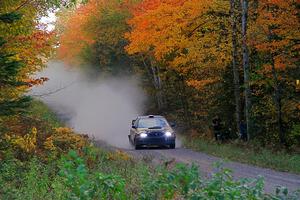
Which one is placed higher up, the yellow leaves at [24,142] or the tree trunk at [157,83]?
the tree trunk at [157,83]

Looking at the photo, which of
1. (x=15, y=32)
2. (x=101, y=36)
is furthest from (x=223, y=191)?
(x=101, y=36)

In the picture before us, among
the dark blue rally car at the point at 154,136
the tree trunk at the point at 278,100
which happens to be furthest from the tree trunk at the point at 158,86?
the tree trunk at the point at 278,100

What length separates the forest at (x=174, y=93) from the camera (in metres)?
7.68

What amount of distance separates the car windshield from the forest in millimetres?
2591

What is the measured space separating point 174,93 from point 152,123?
14.8 m

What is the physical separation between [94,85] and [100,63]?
23.3ft

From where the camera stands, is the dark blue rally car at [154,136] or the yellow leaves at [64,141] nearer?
the yellow leaves at [64,141]

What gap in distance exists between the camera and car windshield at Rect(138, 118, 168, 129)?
27.0 m

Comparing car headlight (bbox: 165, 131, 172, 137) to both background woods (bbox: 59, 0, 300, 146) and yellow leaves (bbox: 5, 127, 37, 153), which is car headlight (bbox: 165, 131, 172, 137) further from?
yellow leaves (bbox: 5, 127, 37, 153)

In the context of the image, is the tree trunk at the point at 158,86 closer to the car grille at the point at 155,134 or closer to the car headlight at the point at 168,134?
the car headlight at the point at 168,134

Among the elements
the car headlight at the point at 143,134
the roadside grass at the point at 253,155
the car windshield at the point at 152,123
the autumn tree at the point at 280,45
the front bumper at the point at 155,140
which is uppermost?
the autumn tree at the point at 280,45

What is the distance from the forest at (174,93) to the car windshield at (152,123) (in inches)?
102

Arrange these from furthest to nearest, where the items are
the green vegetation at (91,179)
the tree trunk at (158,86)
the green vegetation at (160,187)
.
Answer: the tree trunk at (158,86), the green vegetation at (91,179), the green vegetation at (160,187)

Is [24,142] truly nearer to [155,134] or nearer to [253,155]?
[253,155]
